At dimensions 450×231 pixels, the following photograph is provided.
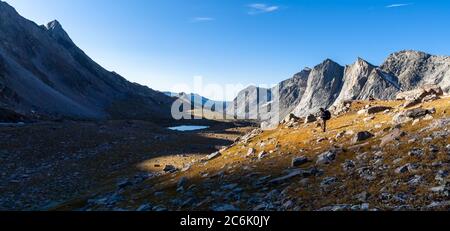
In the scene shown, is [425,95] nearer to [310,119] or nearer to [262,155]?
[310,119]

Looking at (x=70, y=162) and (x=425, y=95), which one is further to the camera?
(x=70, y=162)

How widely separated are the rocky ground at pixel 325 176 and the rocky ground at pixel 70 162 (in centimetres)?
471

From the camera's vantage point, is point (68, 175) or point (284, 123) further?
point (284, 123)

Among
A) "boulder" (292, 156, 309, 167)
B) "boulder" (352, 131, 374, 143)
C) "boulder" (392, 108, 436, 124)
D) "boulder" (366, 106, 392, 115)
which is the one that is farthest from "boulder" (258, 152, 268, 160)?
"boulder" (366, 106, 392, 115)

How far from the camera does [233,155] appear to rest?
36.1 meters

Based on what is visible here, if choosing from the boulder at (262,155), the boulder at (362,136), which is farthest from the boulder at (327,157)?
the boulder at (262,155)

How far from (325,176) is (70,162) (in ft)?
112

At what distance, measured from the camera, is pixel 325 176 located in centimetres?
2177

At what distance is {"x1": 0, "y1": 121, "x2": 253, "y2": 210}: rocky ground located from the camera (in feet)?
113

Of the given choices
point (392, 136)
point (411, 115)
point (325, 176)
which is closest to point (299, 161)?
point (325, 176)
